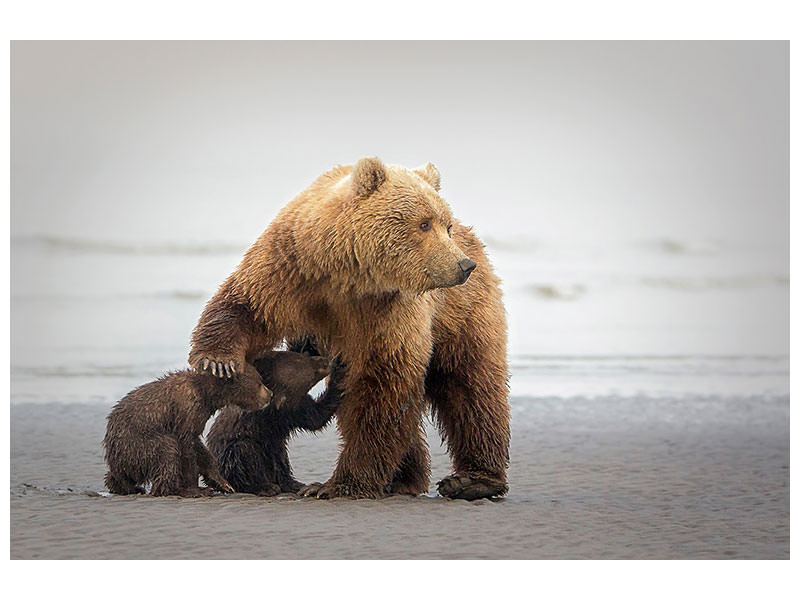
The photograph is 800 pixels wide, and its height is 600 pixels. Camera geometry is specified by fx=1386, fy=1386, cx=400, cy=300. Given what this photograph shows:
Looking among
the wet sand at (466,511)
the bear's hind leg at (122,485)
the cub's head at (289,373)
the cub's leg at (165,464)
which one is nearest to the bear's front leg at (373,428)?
the wet sand at (466,511)

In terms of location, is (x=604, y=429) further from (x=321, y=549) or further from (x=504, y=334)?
(x=321, y=549)

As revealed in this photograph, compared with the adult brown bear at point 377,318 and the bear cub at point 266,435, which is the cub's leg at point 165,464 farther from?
the bear cub at point 266,435

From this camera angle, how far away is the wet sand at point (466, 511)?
8.05 metres

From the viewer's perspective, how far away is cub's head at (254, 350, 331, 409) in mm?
9406

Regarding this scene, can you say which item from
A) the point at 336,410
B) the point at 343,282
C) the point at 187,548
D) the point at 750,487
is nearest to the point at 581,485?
the point at 750,487

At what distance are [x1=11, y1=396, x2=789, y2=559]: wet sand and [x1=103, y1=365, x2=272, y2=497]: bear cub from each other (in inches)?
7.8

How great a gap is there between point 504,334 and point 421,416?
98 centimetres

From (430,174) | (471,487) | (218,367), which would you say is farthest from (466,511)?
(430,174)

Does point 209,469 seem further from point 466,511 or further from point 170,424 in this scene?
point 466,511

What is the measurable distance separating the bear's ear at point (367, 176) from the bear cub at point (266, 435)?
4.47ft

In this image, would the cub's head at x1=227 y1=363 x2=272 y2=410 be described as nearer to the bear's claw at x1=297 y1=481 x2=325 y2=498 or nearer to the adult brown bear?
the adult brown bear

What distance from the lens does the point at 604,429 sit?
14.3 metres

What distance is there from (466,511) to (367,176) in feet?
7.47
